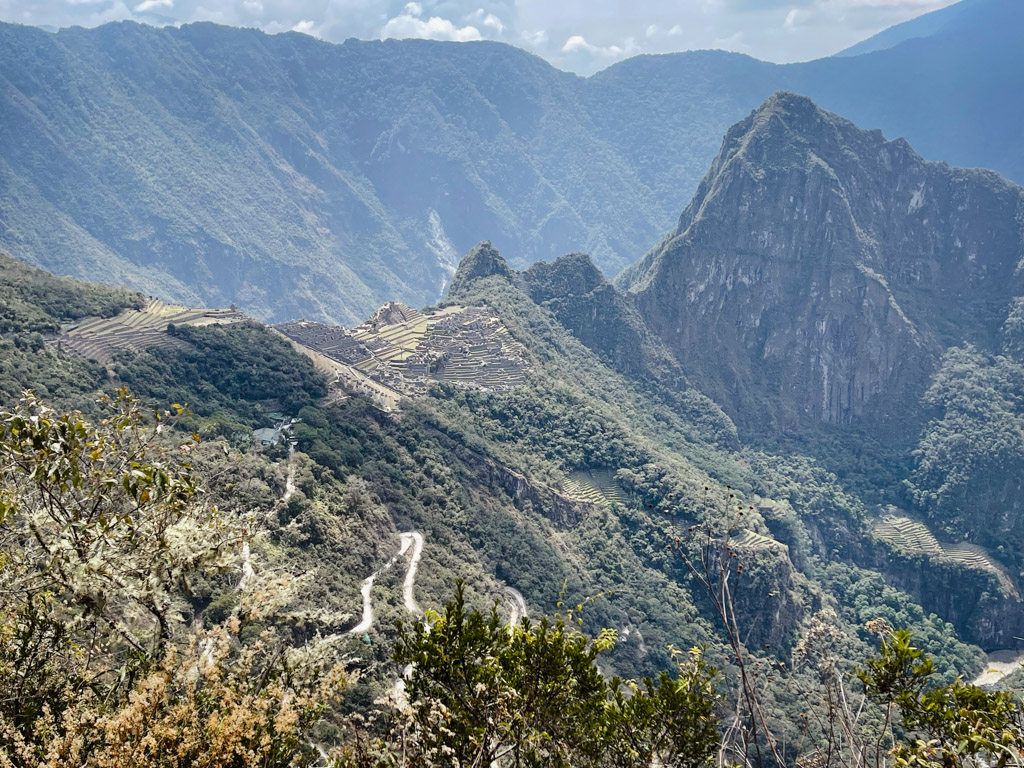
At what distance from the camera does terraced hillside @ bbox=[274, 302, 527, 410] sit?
2339 inches

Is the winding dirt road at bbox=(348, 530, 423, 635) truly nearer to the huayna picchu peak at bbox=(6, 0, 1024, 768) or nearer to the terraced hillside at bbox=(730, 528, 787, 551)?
the huayna picchu peak at bbox=(6, 0, 1024, 768)

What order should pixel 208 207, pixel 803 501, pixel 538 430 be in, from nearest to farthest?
pixel 538 430, pixel 803 501, pixel 208 207

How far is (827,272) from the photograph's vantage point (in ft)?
324

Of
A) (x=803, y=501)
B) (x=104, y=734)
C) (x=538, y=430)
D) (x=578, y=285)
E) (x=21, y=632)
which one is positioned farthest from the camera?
(x=578, y=285)

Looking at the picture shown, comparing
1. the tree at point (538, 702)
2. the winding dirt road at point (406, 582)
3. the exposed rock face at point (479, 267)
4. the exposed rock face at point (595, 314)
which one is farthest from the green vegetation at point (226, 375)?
the exposed rock face at point (595, 314)

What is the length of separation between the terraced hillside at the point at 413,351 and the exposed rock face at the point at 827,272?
35.0m

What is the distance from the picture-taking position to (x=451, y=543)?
4266 cm

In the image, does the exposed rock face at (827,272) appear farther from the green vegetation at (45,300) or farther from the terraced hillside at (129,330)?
the green vegetation at (45,300)

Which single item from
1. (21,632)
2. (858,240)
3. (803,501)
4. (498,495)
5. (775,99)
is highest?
(775,99)

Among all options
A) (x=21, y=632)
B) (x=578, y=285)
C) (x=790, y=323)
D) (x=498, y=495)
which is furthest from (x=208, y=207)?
(x=21, y=632)

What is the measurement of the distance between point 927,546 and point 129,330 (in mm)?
74761

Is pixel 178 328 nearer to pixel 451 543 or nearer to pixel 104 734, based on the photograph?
pixel 451 543

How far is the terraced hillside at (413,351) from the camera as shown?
5941 cm

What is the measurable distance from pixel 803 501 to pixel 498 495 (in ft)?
136
